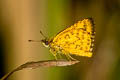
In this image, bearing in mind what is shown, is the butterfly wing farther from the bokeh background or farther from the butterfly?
the bokeh background

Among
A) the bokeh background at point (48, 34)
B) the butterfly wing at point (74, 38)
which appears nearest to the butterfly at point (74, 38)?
the butterfly wing at point (74, 38)

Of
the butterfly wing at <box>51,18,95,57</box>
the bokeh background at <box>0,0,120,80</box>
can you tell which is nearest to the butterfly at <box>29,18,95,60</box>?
the butterfly wing at <box>51,18,95,57</box>

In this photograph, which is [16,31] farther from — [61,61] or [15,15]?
[61,61]

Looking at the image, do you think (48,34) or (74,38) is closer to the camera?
(74,38)

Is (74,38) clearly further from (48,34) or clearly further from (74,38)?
(48,34)

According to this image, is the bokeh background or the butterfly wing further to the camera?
the bokeh background

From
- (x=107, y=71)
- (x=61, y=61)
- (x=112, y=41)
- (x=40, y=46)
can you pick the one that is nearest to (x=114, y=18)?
(x=112, y=41)

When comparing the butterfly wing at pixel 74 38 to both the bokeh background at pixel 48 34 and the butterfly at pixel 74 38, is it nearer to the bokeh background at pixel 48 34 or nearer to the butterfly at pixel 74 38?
the butterfly at pixel 74 38

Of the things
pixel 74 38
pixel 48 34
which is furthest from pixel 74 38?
pixel 48 34
